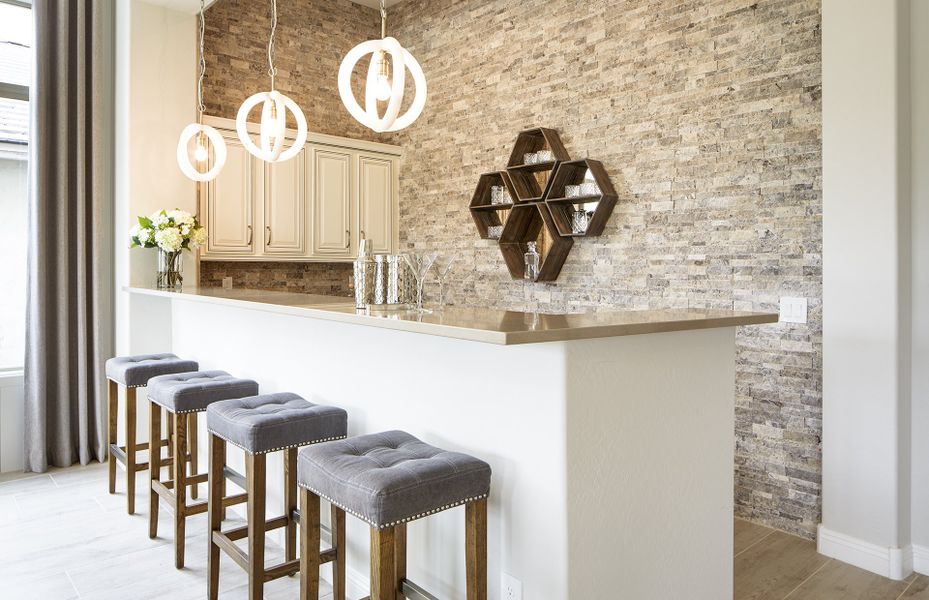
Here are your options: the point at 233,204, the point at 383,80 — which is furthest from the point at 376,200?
the point at 383,80

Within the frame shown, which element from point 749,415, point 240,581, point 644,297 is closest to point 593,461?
point 240,581

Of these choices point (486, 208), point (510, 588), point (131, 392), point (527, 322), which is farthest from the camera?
point (486, 208)

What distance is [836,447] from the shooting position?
119 inches

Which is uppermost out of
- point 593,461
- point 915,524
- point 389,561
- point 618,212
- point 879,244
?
point 618,212

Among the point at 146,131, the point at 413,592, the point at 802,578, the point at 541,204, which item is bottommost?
the point at 802,578

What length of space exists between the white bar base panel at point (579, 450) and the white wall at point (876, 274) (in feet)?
3.34

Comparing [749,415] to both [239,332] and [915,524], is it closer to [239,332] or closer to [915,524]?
[915,524]

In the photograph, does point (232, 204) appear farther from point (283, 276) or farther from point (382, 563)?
point (382, 563)

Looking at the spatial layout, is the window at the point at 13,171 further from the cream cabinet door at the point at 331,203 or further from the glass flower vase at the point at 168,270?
the cream cabinet door at the point at 331,203

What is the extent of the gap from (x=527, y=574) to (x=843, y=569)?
5.97ft

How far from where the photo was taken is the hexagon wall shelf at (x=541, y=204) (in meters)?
4.15

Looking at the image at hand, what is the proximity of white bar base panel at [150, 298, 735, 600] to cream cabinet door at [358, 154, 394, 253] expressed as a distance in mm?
3056

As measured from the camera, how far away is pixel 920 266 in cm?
288

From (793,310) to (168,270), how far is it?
357 centimetres
